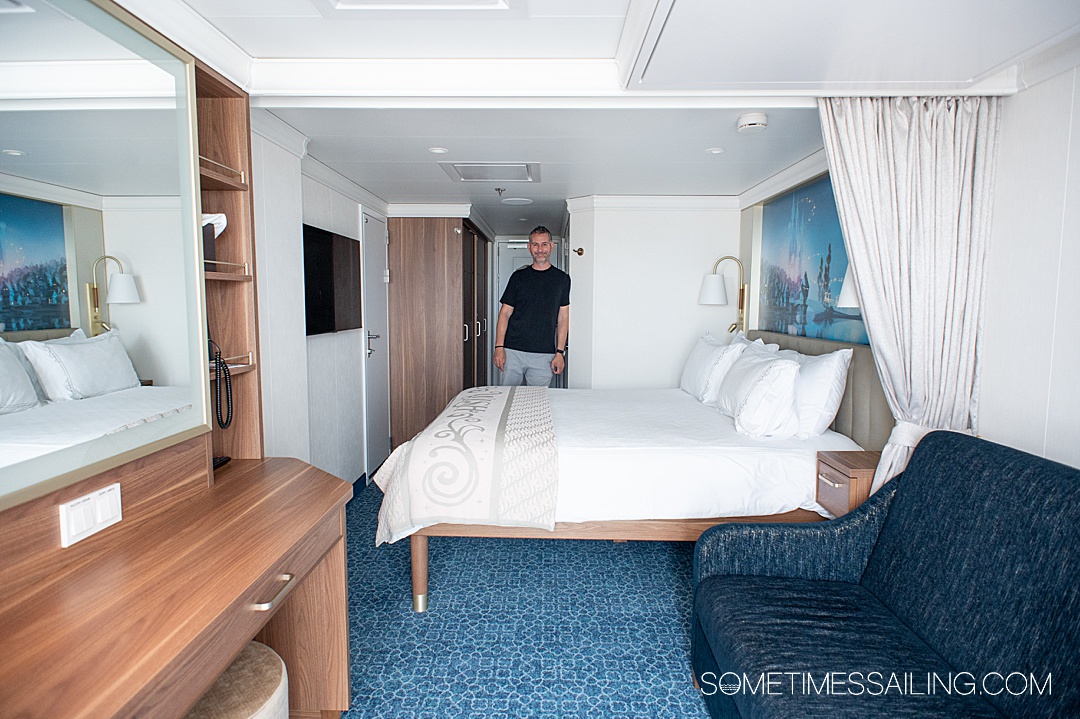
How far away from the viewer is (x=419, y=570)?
2.65 m

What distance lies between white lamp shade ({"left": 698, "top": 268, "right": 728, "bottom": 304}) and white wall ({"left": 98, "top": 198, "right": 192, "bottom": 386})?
11.9 feet

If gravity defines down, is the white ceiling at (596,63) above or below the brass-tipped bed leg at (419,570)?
above

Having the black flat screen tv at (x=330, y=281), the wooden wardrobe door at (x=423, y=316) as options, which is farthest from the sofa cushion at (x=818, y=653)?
the wooden wardrobe door at (x=423, y=316)

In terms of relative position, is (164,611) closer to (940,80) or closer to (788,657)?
(788,657)

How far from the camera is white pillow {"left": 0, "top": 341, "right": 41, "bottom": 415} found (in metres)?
1.19

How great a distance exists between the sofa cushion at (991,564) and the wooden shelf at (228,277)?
242 centimetres

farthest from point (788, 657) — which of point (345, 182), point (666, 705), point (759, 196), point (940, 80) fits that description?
point (345, 182)

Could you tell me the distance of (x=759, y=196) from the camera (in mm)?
4227

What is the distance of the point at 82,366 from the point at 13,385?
20 cm

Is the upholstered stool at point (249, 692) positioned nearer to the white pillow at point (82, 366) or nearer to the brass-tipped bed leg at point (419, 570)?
the white pillow at point (82, 366)

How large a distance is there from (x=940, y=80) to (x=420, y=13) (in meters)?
1.84

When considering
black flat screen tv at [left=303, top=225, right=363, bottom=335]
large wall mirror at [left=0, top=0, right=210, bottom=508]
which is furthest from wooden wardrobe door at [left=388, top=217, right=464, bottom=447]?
large wall mirror at [left=0, top=0, right=210, bottom=508]

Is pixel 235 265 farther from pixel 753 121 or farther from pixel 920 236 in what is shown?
pixel 920 236

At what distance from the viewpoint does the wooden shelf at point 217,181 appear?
1.93 metres
